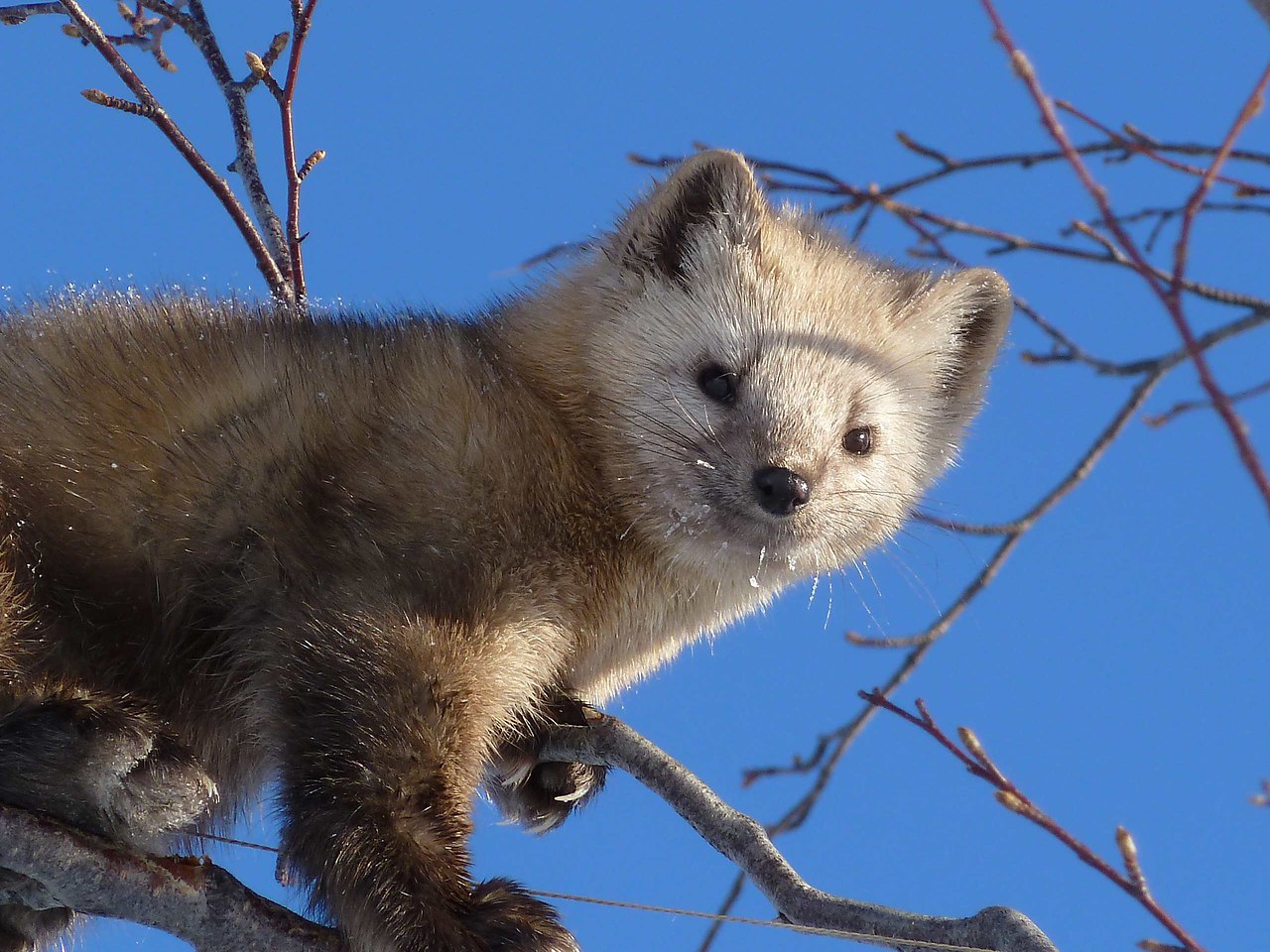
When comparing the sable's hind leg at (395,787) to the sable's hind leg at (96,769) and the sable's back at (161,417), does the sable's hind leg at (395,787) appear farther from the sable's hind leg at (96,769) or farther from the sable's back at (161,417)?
A: the sable's back at (161,417)

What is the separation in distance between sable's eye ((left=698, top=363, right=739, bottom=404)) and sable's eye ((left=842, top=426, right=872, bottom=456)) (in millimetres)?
467

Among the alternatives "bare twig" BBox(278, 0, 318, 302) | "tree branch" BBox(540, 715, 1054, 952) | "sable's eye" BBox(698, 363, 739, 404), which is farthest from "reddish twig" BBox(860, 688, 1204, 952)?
"bare twig" BBox(278, 0, 318, 302)

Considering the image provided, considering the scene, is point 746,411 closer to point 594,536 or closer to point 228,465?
point 594,536

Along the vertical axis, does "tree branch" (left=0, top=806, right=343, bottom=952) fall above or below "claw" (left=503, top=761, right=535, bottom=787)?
below

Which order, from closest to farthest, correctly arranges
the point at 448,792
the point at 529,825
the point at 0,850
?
the point at 0,850
the point at 448,792
the point at 529,825

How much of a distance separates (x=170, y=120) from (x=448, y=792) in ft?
10.1

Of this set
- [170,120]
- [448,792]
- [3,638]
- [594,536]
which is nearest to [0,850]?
[3,638]

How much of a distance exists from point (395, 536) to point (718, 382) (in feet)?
4.54

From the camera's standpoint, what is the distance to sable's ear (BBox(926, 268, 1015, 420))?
5.52 metres

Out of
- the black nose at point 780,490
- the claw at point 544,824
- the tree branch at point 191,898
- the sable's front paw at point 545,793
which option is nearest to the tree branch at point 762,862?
the tree branch at point 191,898

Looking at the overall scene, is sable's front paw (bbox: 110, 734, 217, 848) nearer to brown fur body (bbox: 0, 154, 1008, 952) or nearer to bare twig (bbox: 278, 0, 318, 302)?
brown fur body (bbox: 0, 154, 1008, 952)

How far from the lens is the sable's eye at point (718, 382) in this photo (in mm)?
4703

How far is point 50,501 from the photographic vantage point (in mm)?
4074

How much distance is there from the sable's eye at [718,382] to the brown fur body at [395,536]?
82 millimetres
